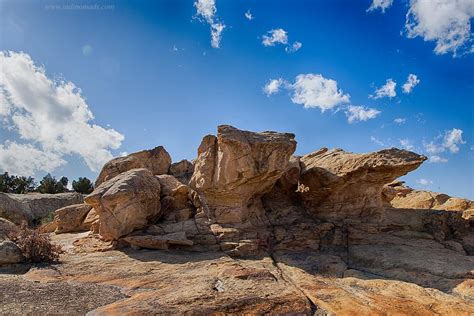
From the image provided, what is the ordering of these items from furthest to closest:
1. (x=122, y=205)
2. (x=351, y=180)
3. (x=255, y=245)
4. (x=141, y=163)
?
(x=141, y=163)
(x=351, y=180)
(x=122, y=205)
(x=255, y=245)

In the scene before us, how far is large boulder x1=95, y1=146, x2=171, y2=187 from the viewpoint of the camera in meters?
22.7

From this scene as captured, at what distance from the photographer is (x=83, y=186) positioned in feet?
128

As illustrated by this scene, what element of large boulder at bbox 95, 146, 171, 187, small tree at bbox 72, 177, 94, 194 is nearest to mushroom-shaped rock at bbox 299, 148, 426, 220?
large boulder at bbox 95, 146, 171, 187

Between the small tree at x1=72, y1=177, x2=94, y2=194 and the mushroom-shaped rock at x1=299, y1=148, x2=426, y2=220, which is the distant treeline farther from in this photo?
the mushroom-shaped rock at x1=299, y1=148, x2=426, y2=220

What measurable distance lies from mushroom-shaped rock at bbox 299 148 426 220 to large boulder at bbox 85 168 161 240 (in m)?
8.79

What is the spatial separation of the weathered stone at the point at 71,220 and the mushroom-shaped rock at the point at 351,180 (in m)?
12.9

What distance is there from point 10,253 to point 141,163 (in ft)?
38.7

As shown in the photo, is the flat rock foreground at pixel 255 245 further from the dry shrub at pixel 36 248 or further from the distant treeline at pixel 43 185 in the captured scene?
the distant treeline at pixel 43 185

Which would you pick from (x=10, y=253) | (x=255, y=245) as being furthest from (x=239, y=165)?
(x=10, y=253)

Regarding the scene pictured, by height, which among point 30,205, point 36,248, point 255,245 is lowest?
point 255,245

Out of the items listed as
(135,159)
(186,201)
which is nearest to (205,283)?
(186,201)

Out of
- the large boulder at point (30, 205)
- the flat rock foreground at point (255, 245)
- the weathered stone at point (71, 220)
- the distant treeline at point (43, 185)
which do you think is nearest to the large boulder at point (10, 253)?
the flat rock foreground at point (255, 245)

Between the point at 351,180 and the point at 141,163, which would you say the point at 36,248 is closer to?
the point at 141,163

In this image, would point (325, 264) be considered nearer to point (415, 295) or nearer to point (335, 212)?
point (415, 295)
